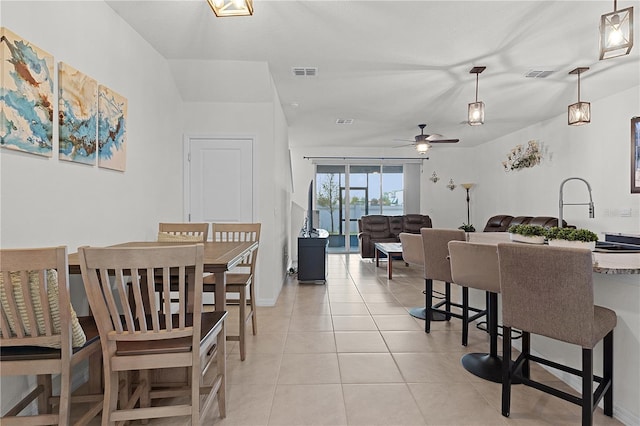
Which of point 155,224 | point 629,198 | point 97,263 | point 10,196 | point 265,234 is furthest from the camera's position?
point 629,198

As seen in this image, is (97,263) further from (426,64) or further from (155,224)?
(426,64)

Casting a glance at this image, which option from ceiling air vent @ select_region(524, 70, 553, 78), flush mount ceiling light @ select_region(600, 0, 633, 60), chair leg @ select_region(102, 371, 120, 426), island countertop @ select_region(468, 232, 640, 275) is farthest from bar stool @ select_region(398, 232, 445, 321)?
chair leg @ select_region(102, 371, 120, 426)

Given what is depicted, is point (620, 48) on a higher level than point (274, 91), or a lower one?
lower

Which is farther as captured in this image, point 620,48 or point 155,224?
point 155,224

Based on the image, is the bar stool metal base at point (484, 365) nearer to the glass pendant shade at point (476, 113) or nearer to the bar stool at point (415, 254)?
the bar stool at point (415, 254)

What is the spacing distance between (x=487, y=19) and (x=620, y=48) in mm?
1151

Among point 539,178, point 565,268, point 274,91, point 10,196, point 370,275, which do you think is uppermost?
point 274,91

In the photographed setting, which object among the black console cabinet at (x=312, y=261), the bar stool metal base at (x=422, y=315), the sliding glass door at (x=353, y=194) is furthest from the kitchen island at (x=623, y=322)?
the sliding glass door at (x=353, y=194)

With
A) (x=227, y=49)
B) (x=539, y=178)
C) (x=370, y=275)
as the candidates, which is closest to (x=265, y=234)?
(x=227, y=49)

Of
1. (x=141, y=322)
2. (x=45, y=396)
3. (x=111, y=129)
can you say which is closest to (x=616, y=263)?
(x=141, y=322)

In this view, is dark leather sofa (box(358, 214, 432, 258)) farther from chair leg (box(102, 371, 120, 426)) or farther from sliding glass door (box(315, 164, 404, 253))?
chair leg (box(102, 371, 120, 426))

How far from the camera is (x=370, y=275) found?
19.2ft

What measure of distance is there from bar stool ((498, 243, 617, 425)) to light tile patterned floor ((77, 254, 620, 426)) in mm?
251

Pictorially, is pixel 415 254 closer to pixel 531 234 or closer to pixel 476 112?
pixel 531 234
